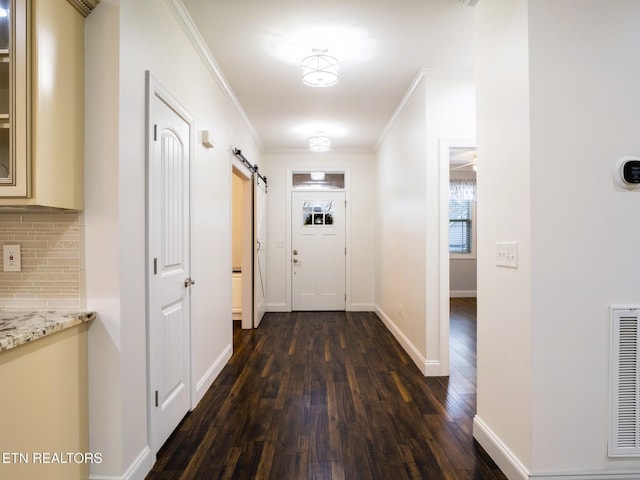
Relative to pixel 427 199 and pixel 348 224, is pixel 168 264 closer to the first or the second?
pixel 427 199

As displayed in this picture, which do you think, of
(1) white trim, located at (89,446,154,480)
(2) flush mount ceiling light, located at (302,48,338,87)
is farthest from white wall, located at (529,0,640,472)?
(1) white trim, located at (89,446,154,480)

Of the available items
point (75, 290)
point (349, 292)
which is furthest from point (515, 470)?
point (349, 292)

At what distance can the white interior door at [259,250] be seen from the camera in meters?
4.67

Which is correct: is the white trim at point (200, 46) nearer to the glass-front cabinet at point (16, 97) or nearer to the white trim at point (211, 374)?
the glass-front cabinet at point (16, 97)

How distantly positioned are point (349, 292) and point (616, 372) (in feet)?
14.1

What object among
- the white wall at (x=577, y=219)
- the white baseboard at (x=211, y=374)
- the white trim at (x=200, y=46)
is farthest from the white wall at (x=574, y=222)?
the white baseboard at (x=211, y=374)

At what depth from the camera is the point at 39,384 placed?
1321 mm

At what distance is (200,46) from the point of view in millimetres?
2543

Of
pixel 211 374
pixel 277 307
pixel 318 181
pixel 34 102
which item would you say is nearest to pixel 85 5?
pixel 34 102

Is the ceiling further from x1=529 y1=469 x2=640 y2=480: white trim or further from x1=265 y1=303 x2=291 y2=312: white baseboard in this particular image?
x1=265 y1=303 x2=291 y2=312: white baseboard

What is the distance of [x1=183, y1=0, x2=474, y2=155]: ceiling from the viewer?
7.27 ft

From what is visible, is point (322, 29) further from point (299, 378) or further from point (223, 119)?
point (299, 378)

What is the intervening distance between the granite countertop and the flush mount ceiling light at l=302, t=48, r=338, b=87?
224cm

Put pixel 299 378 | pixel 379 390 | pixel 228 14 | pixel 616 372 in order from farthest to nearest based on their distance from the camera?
pixel 299 378 < pixel 379 390 < pixel 228 14 < pixel 616 372
